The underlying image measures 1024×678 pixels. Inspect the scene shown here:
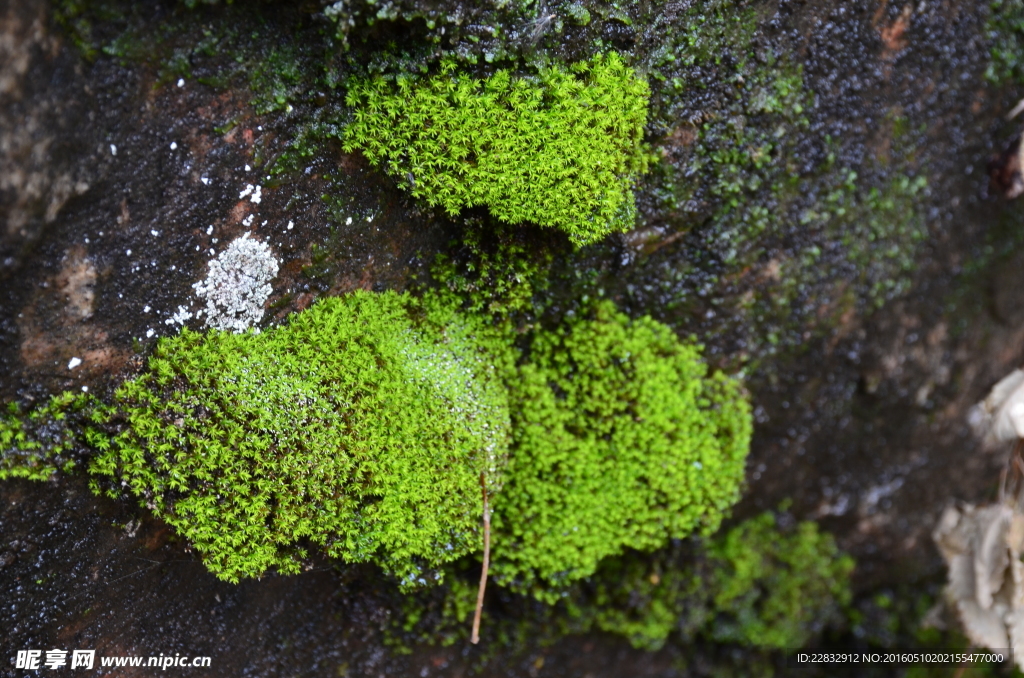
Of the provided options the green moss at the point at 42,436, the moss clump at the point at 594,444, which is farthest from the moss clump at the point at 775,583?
the green moss at the point at 42,436

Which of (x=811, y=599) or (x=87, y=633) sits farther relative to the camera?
(x=811, y=599)

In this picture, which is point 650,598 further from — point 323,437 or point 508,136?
point 508,136

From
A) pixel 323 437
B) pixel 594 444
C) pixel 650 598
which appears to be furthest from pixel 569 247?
pixel 650 598

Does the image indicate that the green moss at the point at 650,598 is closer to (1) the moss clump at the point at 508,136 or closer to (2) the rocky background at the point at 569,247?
(2) the rocky background at the point at 569,247

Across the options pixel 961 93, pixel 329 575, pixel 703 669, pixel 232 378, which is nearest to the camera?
pixel 232 378

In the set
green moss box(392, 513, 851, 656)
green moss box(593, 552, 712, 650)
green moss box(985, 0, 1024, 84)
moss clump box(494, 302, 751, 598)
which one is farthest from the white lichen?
green moss box(985, 0, 1024, 84)

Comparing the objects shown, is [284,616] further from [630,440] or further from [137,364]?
[630,440]

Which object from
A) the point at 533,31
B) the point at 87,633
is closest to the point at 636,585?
the point at 87,633
